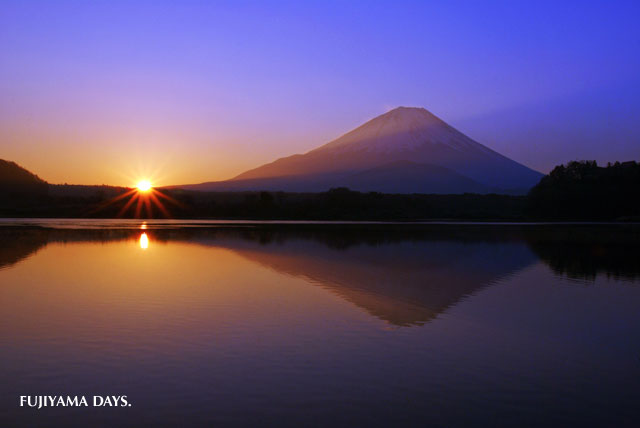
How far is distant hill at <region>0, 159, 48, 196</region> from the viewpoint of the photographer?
9447cm

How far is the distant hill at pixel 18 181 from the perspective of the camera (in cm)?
9447

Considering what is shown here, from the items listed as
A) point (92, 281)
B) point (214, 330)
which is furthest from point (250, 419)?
point (92, 281)

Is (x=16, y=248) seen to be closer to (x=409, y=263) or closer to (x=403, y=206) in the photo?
(x=409, y=263)

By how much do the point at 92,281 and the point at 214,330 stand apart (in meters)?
7.45

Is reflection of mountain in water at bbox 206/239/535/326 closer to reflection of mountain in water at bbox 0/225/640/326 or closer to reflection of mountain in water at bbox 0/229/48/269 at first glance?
reflection of mountain in water at bbox 0/225/640/326

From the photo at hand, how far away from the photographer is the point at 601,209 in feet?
254

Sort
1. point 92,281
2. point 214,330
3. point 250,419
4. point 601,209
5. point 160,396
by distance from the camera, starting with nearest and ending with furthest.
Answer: point 250,419 → point 160,396 → point 214,330 → point 92,281 → point 601,209

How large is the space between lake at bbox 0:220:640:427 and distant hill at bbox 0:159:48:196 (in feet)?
272

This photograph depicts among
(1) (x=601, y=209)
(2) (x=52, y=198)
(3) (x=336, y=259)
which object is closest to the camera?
(3) (x=336, y=259)

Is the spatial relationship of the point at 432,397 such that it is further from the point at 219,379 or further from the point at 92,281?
the point at 92,281

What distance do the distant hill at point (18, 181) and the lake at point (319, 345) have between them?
8300cm

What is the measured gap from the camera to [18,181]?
327 ft

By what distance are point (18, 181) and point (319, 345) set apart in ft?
336

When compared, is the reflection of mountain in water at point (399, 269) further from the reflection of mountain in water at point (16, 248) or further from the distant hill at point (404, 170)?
the distant hill at point (404, 170)
